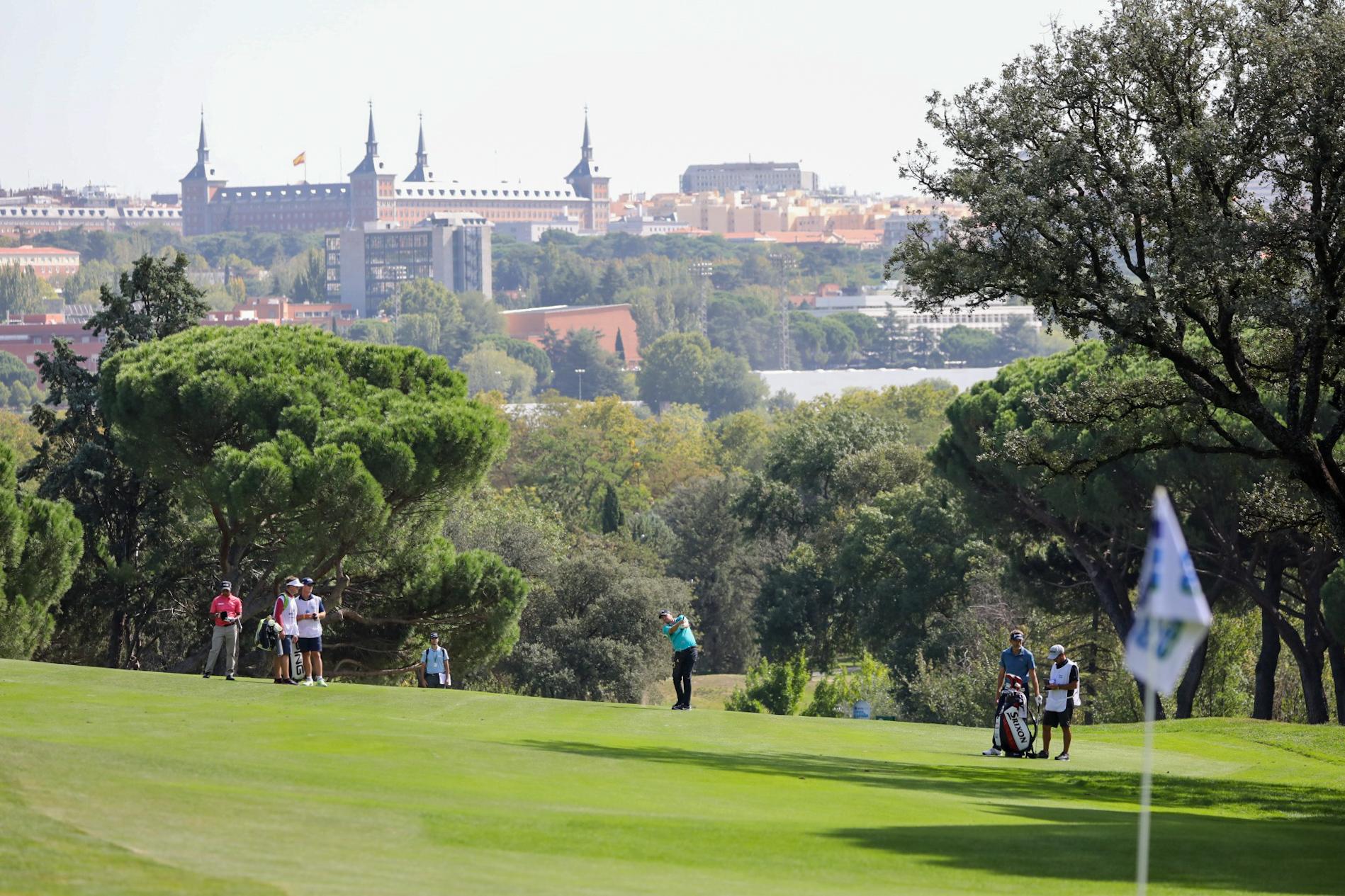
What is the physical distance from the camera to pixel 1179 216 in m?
20.2

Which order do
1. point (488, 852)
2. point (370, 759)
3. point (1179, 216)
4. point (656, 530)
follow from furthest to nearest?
point (656, 530) < point (1179, 216) < point (370, 759) < point (488, 852)

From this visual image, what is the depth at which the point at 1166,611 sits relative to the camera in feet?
26.2

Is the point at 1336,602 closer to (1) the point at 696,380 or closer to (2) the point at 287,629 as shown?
(2) the point at 287,629

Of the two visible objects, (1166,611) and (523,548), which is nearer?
(1166,611)

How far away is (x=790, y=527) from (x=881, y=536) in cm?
1109

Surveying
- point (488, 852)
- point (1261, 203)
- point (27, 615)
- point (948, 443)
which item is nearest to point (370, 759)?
point (488, 852)

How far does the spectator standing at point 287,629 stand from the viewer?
22891 millimetres

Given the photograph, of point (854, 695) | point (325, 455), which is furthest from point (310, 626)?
point (854, 695)

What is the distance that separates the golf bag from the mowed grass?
0.41m

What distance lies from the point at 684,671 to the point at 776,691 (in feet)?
82.8

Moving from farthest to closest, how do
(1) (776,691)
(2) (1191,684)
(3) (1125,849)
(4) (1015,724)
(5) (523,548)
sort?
(5) (523,548) → (1) (776,691) → (2) (1191,684) → (4) (1015,724) → (3) (1125,849)

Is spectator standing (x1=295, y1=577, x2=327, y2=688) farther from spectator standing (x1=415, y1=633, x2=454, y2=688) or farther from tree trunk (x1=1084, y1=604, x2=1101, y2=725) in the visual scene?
tree trunk (x1=1084, y1=604, x2=1101, y2=725)

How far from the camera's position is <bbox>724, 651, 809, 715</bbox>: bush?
48156 millimetres

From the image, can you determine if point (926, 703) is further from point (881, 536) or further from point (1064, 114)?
point (1064, 114)
